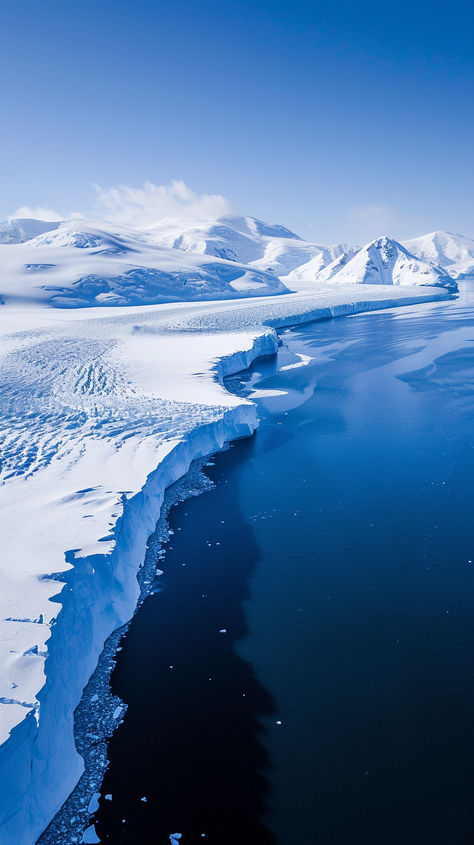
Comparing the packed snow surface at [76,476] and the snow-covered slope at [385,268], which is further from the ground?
the snow-covered slope at [385,268]

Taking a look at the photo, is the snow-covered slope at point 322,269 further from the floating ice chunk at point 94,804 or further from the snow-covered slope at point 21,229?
the floating ice chunk at point 94,804

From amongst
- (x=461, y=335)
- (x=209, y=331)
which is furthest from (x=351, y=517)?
(x=461, y=335)

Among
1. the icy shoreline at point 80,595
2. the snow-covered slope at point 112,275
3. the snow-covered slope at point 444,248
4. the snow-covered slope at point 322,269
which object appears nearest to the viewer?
the icy shoreline at point 80,595

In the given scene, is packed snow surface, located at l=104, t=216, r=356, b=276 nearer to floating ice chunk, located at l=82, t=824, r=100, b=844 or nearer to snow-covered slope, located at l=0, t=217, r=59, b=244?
snow-covered slope, located at l=0, t=217, r=59, b=244

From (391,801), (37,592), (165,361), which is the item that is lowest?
(391,801)

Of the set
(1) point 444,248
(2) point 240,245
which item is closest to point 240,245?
(2) point 240,245

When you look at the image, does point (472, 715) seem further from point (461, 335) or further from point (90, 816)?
point (461, 335)

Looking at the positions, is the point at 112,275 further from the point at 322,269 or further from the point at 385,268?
the point at 322,269

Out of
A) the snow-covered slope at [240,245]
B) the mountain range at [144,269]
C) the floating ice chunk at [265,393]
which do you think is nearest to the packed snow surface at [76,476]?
the floating ice chunk at [265,393]
